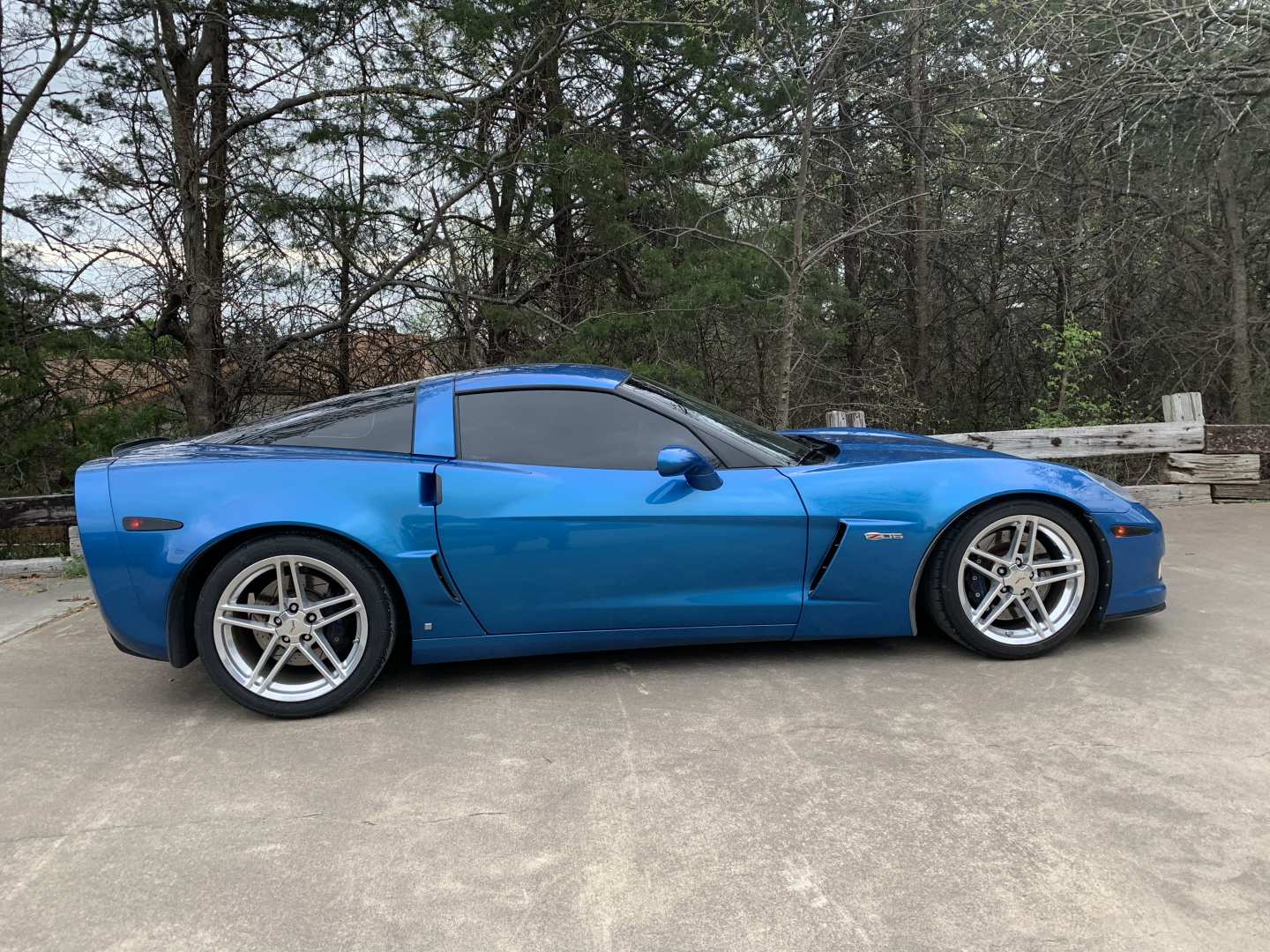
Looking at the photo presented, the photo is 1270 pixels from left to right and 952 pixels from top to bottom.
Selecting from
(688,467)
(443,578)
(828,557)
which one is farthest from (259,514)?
(828,557)

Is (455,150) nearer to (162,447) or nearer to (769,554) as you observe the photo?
(162,447)

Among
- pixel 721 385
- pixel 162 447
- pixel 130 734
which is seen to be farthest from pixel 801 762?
pixel 721 385

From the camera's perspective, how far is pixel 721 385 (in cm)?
1071

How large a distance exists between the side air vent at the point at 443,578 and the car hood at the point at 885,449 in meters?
1.66

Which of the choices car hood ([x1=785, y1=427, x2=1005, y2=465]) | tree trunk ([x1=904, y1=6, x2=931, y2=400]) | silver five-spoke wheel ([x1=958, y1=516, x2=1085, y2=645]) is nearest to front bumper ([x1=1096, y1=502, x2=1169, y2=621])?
silver five-spoke wheel ([x1=958, y1=516, x2=1085, y2=645])

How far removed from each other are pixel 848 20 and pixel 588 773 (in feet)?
24.9

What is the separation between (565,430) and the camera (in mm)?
3484

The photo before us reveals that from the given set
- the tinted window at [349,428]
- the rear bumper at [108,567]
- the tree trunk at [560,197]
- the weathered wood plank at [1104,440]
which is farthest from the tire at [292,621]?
the tree trunk at [560,197]

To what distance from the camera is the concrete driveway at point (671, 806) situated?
1.96m

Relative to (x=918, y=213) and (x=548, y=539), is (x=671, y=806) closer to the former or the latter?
(x=548, y=539)

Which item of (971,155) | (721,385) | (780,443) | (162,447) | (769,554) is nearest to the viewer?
(769,554)

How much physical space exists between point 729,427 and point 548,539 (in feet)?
3.30

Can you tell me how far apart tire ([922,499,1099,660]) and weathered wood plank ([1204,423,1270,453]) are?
4.45 meters

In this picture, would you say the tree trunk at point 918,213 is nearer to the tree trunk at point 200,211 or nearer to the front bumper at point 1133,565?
the front bumper at point 1133,565
